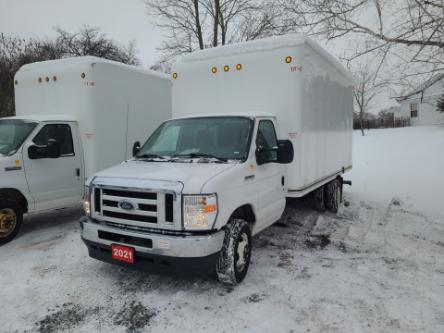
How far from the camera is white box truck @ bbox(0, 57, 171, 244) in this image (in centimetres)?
617

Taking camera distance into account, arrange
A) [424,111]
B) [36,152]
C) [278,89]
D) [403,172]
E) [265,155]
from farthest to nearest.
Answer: [424,111]
[403,172]
[36,152]
[278,89]
[265,155]

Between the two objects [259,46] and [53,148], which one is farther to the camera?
[53,148]

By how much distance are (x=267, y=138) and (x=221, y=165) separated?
1.20 metres

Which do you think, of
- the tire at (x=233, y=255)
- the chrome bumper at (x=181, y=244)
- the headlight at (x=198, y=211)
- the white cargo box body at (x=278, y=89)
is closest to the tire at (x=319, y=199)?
the white cargo box body at (x=278, y=89)

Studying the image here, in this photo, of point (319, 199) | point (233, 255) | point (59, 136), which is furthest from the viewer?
point (319, 199)

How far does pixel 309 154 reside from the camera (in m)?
6.38

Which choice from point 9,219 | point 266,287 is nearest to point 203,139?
point 266,287

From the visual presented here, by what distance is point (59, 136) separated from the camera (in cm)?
684

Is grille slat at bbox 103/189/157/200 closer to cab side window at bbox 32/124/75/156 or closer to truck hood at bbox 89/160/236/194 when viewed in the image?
truck hood at bbox 89/160/236/194

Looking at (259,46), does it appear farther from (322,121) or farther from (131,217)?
(131,217)

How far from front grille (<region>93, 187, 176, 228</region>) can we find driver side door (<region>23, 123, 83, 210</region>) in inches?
102

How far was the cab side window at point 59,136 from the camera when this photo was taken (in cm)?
654

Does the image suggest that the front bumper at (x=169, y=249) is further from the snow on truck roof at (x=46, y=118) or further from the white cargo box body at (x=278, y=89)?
the snow on truck roof at (x=46, y=118)

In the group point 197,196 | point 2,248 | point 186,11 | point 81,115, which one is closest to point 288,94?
point 197,196
